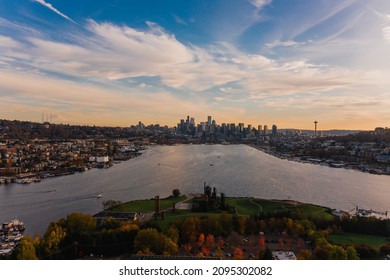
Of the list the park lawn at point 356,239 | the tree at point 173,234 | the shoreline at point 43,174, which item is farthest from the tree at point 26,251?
the shoreline at point 43,174

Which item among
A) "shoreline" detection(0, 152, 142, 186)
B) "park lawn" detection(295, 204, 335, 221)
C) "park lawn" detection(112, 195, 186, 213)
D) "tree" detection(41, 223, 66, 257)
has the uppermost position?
"tree" detection(41, 223, 66, 257)

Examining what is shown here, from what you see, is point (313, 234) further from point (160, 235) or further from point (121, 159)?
point (121, 159)

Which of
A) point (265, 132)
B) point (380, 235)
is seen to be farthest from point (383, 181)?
point (265, 132)

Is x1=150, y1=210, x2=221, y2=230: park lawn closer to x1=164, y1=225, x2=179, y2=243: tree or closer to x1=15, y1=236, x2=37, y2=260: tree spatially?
x1=164, y1=225, x2=179, y2=243: tree

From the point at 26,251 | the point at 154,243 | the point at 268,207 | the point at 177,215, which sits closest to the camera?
the point at 26,251

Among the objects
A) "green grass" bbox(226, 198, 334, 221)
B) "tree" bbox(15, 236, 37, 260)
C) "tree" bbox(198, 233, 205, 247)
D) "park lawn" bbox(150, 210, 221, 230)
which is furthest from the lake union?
"tree" bbox(198, 233, 205, 247)

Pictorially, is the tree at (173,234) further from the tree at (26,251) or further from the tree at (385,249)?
the tree at (385,249)

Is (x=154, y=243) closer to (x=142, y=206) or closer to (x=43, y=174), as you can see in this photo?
(x=142, y=206)

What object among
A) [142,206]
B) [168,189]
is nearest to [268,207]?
[142,206]

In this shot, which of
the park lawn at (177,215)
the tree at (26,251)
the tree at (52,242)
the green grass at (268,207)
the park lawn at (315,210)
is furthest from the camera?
the green grass at (268,207)

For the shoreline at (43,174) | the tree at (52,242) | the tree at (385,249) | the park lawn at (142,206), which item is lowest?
the shoreline at (43,174)
